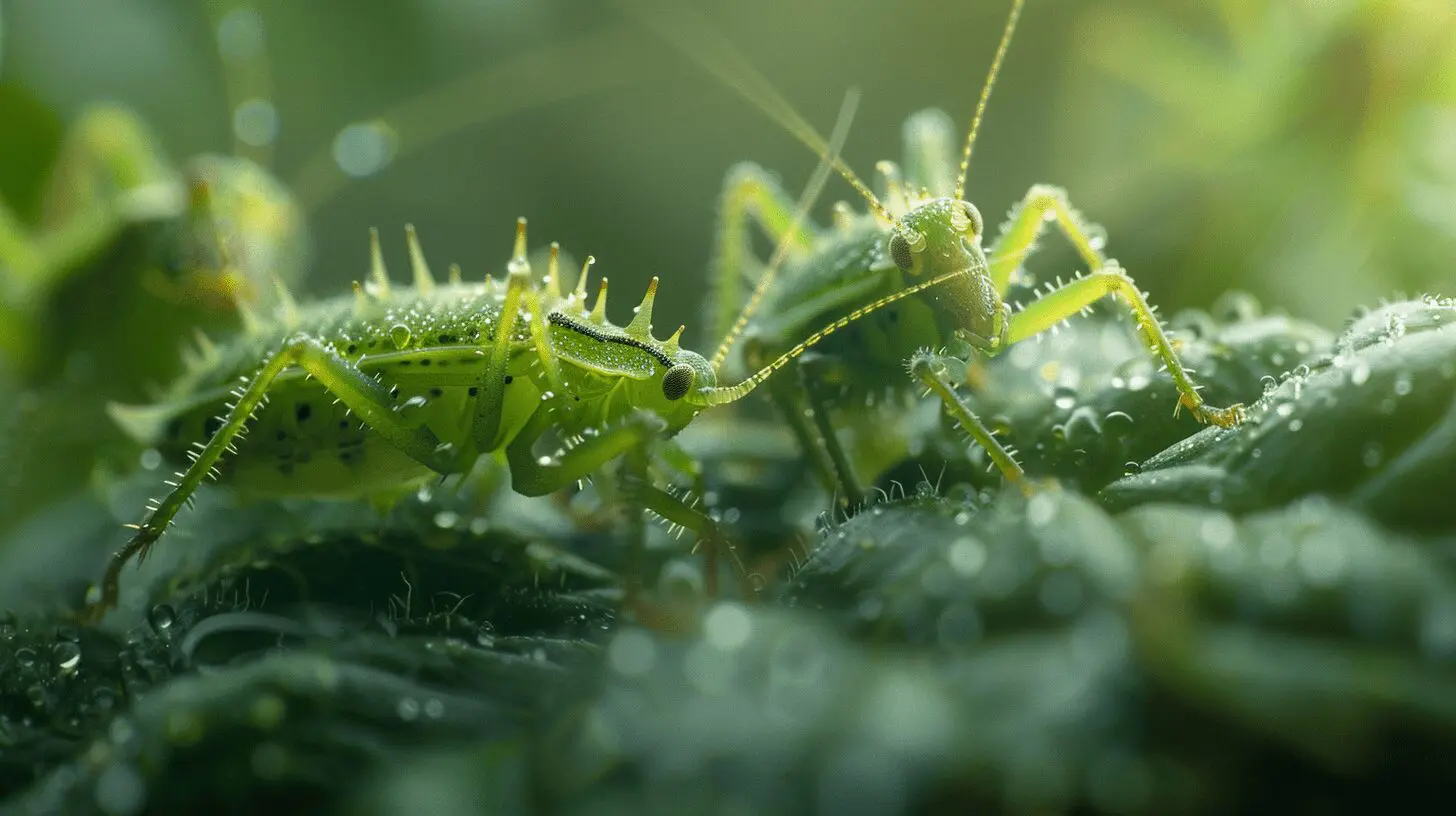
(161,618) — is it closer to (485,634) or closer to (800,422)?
(485,634)

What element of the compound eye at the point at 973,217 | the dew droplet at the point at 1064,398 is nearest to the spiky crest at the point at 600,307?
the compound eye at the point at 973,217

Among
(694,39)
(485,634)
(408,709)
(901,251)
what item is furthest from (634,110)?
(408,709)

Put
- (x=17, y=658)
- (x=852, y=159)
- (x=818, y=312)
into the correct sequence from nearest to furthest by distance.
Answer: (x=17, y=658)
(x=818, y=312)
(x=852, y=159)

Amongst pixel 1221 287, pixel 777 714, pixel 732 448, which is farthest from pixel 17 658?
pixel 1221 287

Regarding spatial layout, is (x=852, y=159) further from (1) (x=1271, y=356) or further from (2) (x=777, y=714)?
(2) (x=777, y=714)

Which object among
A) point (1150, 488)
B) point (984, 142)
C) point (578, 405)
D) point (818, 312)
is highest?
point (984, 142)

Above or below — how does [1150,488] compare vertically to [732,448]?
below

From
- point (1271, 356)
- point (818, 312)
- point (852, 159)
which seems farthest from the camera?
point (852, 159)

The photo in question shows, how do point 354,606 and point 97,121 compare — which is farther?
point 97,121
